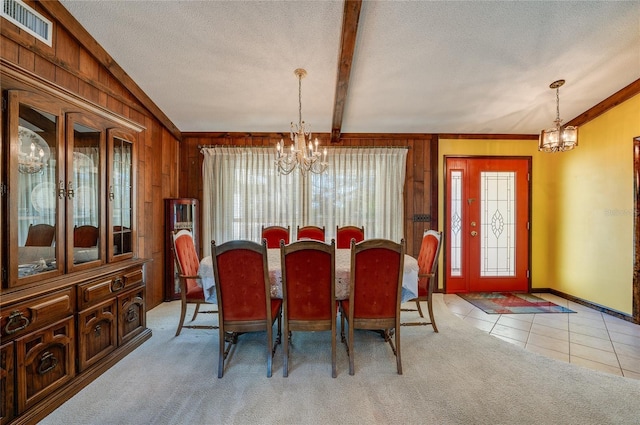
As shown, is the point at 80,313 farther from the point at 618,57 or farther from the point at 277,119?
the point at 618,57

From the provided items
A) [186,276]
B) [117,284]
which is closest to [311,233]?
[186,276]

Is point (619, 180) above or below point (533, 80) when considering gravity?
below

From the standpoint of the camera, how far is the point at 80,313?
190 cm

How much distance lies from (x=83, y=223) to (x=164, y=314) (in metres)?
1.65

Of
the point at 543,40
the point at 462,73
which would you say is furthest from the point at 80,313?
the point at 543,40

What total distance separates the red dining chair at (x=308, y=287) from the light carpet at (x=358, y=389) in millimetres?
257

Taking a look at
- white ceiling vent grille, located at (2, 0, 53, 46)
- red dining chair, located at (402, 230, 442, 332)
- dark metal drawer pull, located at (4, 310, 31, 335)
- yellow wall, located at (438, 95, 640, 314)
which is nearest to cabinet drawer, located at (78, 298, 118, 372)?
dark metal drawer pull, located at (4, 310, 31, 335)

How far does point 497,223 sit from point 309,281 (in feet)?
11.9

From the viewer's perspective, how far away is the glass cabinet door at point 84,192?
76.0 inches

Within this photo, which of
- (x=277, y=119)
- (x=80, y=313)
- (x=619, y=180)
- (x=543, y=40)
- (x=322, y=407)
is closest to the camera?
(x=322, y=407)

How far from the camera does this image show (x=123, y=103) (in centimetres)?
297

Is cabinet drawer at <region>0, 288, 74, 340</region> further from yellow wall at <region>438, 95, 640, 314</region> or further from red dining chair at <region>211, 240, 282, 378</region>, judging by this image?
yellow wall at <region>438, 95, 640, 314</region>

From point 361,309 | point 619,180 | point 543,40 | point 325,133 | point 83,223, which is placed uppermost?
point 543,40

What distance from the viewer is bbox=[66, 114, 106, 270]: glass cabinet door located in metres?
1.93
